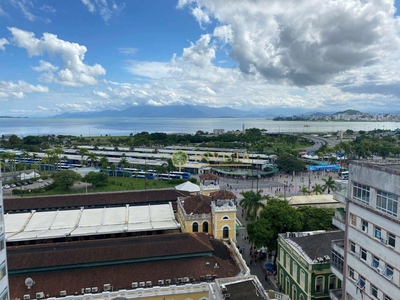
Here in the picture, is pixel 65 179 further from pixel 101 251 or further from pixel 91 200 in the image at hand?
pixel 101 251

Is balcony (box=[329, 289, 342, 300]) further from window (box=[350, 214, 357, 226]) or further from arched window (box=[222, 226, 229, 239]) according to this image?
arched window (box=[222, 226, 229, 239])

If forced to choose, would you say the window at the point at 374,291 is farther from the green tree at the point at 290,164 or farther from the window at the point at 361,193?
the green tree at the point at 290,164

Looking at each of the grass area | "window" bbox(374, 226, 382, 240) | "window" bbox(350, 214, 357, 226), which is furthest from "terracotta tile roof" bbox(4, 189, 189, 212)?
"window" bbox(374, 226, 382, 240)

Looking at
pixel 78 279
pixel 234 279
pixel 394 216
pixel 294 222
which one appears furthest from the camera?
pixel 294 222

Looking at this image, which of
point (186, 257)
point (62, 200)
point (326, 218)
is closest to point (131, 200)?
point (62, 200)

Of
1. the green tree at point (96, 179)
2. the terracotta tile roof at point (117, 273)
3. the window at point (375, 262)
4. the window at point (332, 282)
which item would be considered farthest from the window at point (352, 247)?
the green tree at point (96, 179)

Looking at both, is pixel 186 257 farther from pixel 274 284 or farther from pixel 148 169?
pixel 148 169

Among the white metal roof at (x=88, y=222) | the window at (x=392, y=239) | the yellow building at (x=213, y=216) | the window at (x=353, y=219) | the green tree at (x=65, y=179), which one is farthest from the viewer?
the green tree at (x=65, y=179)
